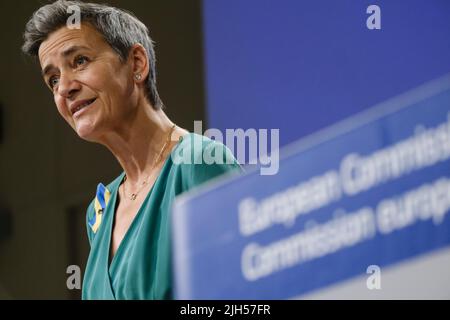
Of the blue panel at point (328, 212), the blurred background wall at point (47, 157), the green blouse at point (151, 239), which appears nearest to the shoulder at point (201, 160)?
the green blouse at point (151, 239)

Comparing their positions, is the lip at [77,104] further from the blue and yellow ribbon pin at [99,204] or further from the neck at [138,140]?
the blue and yellow ribbon pin at [99,204]

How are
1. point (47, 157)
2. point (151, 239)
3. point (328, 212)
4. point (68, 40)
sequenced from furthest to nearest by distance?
point (47, 157) → point (68, 40) → point (151, 239) → point (328, 212)

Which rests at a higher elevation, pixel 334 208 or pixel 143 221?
pixel 143 221

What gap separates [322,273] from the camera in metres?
1.00

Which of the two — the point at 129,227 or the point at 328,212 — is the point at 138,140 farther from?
the point at 328,212

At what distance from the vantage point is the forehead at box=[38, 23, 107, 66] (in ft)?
6.44

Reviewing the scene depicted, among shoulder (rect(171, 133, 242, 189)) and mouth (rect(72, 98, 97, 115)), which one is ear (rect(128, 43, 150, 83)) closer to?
mouth (rect(72, 98, 97, 115))

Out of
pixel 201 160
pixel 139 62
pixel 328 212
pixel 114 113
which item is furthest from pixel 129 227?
pixel 328 212

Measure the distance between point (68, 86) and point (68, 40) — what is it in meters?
0.10

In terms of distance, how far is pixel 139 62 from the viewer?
2051 mm

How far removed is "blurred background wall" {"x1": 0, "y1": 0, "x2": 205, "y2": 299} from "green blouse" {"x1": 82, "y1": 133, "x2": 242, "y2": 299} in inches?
12.7

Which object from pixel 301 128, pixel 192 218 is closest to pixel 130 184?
pixel 301 128

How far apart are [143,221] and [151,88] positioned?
45 centimetres
